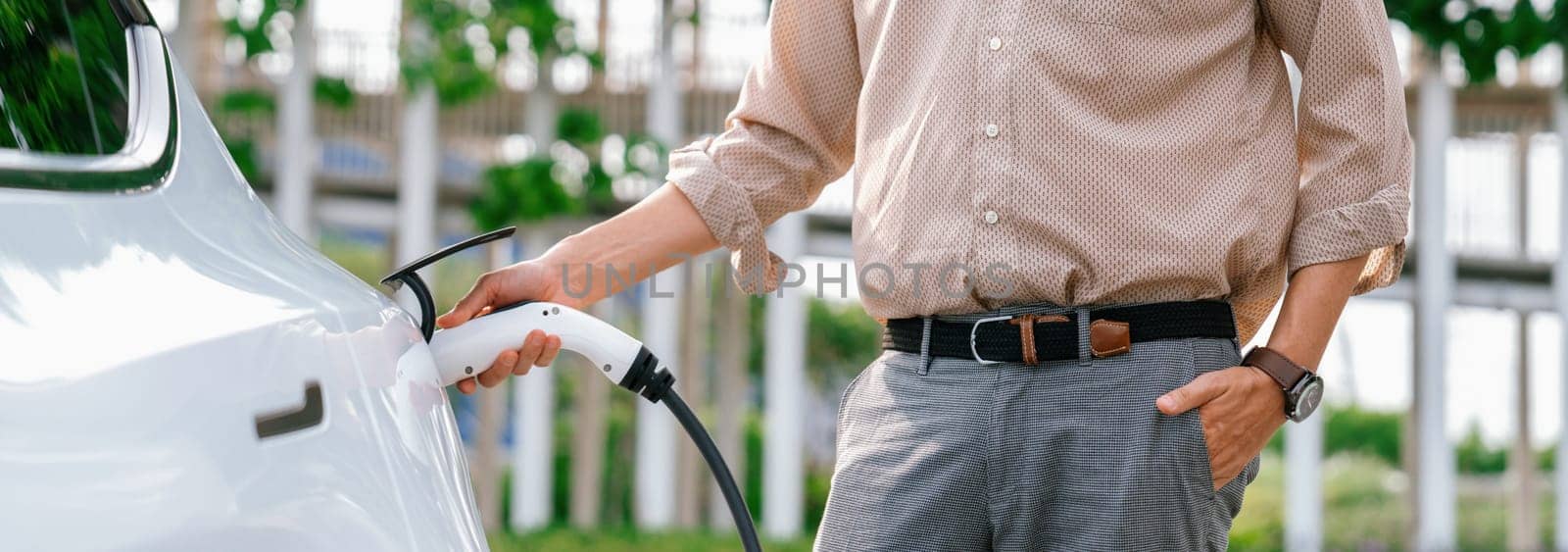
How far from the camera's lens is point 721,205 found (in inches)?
68.3

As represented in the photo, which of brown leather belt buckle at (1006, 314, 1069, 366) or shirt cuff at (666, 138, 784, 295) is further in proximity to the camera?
shirt cuff at (666, 138, 784, 295)

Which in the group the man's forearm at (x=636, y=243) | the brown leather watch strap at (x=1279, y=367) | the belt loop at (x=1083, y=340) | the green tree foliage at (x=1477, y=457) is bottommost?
the green tree foliage at (x=1477, y=457)

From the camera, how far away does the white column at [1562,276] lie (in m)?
4.88

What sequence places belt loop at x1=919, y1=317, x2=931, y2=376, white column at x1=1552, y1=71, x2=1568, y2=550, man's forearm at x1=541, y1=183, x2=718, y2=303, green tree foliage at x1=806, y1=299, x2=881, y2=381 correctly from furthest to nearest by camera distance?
1. green tree foliage at x1=806, y1=299, x2=881, y2=381
2. white column at x1=1552, y1=71, x2=1568, y2=550
3. man's forearm at x1=541, y1=183, x2=718, y2=303
4. belt loop at x1=919, y1=317, x2=931, y2=376

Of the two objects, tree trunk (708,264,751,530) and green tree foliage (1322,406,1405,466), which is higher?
tree trunk (708,264,751,530)

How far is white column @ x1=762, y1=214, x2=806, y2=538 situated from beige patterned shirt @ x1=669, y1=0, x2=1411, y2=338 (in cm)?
363

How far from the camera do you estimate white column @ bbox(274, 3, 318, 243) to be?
17.7ft

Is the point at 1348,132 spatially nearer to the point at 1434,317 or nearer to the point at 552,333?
the point at 552,333

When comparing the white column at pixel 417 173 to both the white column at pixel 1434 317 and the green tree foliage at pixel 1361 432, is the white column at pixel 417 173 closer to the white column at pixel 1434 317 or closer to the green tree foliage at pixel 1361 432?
the white column at pixel 1434 317

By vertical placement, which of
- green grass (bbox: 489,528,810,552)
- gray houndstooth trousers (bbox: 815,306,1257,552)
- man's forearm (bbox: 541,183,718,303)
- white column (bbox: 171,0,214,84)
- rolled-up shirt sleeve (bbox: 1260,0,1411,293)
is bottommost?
green grass (bbox: 489,528,810,552)

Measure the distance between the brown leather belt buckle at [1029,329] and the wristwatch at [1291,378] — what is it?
7.5 inches

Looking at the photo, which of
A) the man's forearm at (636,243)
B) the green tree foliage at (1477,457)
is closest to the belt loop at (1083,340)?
the man's forearm at (636,243)

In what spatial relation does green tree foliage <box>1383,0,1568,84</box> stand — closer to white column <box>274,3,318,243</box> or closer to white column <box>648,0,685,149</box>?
white column <box>648,0,685,149</box>

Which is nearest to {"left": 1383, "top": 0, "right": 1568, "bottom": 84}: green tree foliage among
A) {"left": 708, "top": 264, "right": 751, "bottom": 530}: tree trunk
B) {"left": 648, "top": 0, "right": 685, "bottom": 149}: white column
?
{"left": 648, "top": 0, "right": 685, "bottom": 149}: white column
